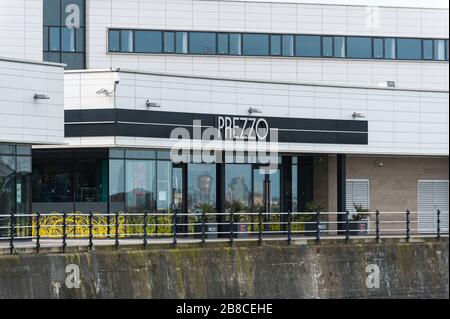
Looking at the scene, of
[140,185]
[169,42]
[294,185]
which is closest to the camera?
[140,185]

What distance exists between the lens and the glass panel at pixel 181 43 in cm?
5212

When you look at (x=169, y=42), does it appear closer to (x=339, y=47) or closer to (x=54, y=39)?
(x=54, y=39)

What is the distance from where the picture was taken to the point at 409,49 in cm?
5462

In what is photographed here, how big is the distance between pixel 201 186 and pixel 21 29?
12.4 metres

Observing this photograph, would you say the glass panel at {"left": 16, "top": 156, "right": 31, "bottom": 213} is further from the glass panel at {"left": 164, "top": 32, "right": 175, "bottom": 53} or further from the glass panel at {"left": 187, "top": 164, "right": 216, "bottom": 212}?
the glass panel at {"left": 164, "top": 32, "right": 175, "bottom": 53}

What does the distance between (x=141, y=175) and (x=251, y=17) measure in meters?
13.7

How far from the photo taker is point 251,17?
5288 cm

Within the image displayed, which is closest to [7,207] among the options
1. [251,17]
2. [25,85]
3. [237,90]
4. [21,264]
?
[25,85]

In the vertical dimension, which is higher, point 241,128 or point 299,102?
point 299,102

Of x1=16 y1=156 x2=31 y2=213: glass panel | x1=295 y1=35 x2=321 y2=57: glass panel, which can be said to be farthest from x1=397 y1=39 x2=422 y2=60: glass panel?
x1=16 y1=156 x2=31 y2=213: glass panel

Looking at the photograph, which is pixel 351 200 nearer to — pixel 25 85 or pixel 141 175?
pixel 141 175

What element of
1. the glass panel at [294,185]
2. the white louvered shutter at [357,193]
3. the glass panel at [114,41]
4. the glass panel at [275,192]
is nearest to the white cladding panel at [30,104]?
the glass panel at [275,192]

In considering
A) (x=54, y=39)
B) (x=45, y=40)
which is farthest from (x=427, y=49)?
(x=45, y=40)

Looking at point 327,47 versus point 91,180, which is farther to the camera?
point 327,47
